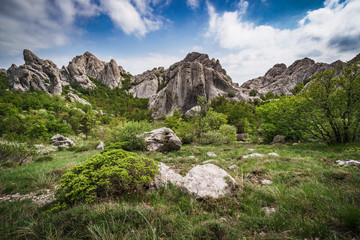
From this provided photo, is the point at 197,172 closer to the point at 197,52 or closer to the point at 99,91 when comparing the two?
the point at 197,52

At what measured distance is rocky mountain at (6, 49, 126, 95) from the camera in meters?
58.1

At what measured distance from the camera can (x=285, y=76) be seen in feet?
235

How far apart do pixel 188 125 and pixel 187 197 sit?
16.0 metres

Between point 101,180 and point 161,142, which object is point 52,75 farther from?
point 101,180

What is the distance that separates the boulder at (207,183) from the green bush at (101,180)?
114 centimetres

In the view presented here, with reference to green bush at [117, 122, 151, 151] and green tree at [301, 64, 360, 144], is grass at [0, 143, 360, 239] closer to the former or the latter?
green bush at [117, 122, 151, 151]

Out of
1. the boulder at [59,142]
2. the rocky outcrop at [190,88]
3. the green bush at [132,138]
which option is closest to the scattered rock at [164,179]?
the green bush at [132,138]

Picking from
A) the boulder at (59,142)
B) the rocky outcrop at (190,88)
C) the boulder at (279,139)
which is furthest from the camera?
the rocky outcrop at (190,88)

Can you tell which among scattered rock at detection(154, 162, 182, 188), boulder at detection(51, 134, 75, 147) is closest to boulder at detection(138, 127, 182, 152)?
scattered rock at detection(154, 162, 182, 188)

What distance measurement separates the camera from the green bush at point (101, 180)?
2975 millimetres

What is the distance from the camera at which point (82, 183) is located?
3.13 metres

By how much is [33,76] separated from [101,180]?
93312 mm

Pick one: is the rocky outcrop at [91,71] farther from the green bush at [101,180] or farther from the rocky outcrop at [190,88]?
the green bush at [101,180]

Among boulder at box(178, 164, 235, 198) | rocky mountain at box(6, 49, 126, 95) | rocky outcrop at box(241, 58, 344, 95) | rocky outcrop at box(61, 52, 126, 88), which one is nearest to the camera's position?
boulder at box(178, 164, 235, 198)
